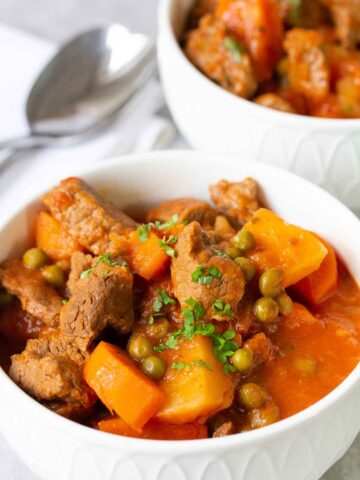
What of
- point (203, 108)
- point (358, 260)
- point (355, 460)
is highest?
point (203, 108)

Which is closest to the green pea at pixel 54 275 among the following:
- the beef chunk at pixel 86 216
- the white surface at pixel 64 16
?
the beef chunk at pixel 86 216

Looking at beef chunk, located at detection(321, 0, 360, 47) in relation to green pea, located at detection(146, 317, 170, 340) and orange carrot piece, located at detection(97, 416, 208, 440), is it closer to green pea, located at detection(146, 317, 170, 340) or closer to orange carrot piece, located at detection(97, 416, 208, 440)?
green pea, located at detection(146, 317, 170, 340)

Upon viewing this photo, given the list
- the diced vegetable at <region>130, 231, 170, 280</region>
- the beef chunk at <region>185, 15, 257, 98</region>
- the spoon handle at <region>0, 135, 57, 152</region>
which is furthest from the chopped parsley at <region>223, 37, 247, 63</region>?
the diced vegetable at <region>130, 231, 170, 280</region>

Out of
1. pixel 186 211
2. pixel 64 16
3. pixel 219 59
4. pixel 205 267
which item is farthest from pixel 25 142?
pixel 205 267

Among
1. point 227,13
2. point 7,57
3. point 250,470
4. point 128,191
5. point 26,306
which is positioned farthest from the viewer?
point 7,57

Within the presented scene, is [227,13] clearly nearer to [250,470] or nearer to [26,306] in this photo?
[26,306]

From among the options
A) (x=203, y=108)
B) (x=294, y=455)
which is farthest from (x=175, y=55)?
(x=294, y=455)

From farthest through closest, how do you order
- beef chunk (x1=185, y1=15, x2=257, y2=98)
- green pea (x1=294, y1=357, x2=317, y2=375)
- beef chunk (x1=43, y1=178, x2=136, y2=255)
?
1. beef chunk (x1=185, y1=15, x2=257, y2=98)
2. beef chunk (x1=43, y1=178, x2=136, y2=255)
3. green pea (x1=294, y1=357, x2=317, y2=375)
